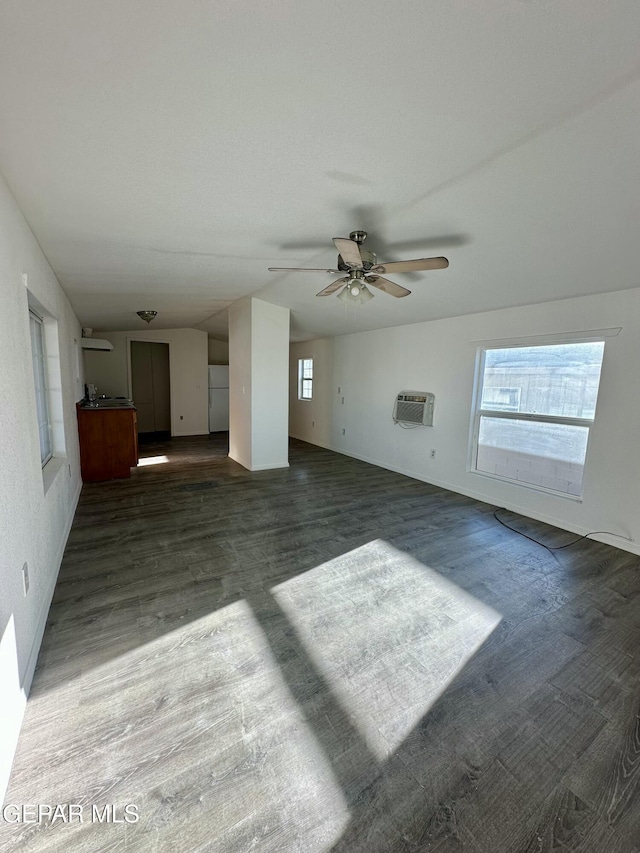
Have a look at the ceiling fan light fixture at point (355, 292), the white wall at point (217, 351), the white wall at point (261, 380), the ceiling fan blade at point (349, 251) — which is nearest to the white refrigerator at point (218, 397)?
the white wall at point (217, 351)

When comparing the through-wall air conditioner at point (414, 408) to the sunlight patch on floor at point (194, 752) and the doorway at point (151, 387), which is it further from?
the doorway at point (151, 387)

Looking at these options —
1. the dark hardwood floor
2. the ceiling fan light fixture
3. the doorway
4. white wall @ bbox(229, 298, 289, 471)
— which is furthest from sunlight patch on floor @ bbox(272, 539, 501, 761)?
the doorway

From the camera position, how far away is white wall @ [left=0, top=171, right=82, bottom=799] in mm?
1382

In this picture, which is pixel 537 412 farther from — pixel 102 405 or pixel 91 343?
pixel 91 343

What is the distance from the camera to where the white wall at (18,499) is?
1382 millimetres

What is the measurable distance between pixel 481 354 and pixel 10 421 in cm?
448

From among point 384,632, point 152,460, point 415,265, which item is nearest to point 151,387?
point 152,460

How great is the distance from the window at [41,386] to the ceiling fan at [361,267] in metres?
1.95

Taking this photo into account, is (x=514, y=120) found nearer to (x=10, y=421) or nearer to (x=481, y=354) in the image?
(x=10, y=421)

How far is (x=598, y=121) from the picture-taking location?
146 cm

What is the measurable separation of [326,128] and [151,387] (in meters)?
8.40

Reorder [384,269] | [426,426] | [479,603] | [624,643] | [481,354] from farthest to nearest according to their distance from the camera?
[426,426] → [481,354] → [384,269] → [479,603] → [624,643]

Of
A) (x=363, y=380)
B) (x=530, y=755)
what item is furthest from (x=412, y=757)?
(x=363, y=380)

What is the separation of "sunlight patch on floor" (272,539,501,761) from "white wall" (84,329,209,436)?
6.54m
